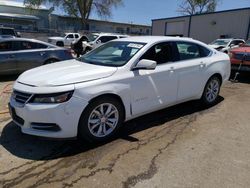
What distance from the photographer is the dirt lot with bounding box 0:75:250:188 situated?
2.72 metres

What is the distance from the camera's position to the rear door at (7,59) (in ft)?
23.9

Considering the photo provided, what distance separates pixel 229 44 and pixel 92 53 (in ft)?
42.5

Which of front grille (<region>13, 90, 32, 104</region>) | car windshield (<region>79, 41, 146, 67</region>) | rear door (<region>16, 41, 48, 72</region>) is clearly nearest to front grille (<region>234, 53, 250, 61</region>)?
car windshield (<region>79, 41, 146, 67</region>)

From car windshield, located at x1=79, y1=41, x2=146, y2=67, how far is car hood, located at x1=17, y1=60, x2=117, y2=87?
0.84 feet

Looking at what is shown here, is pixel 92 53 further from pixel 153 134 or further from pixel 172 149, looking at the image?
pixel 172 149

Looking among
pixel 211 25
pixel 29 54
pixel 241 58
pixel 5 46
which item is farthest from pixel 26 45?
pixel 211 25

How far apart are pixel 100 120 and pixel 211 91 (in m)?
2.90

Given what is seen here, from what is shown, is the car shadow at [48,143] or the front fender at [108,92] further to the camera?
the car shadow at [48,143]

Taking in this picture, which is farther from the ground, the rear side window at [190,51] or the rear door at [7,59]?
the rear side window at [190,51]

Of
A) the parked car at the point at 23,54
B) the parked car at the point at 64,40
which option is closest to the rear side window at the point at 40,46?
the parked car at the point at 23,54

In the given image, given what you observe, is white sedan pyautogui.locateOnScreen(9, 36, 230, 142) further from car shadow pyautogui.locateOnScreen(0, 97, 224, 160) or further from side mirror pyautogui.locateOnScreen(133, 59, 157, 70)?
car shadow pyautogui.locateOnScreen(0, 97, 224, 160)

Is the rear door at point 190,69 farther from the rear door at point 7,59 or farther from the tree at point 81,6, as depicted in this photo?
the tree at point 81,6

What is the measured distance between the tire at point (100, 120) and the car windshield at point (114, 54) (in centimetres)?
67

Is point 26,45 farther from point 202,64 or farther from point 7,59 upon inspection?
point 202,64
